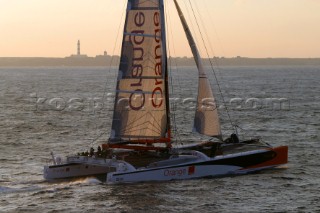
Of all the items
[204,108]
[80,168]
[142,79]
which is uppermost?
[142,79]

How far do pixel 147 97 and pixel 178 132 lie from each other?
19364 mm

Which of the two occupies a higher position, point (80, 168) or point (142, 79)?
point (142, 79)

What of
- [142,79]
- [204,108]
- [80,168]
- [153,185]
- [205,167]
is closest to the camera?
[153,185]

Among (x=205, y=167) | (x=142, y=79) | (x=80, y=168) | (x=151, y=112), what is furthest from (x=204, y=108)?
(x=80, y=168)

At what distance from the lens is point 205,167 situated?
100ft

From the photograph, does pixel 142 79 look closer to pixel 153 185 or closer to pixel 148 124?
pixel 148 124

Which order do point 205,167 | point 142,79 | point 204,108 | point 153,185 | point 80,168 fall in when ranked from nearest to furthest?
point 153,185 → point 205,167 → point 142,79 → point 80,168 → point 204,108

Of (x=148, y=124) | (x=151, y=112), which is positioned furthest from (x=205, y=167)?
(x=151, y=112)

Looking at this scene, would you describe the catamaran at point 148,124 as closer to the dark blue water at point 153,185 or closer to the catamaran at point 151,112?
the catamaran at point 151,112

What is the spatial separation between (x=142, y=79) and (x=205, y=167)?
16.6 ft

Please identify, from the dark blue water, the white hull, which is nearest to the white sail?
the dark blue water

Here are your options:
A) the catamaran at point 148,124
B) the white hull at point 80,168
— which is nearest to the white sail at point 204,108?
the catamaran at point 148,124

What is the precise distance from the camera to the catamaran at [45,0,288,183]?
98.4 feet

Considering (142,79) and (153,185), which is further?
(142,79)
